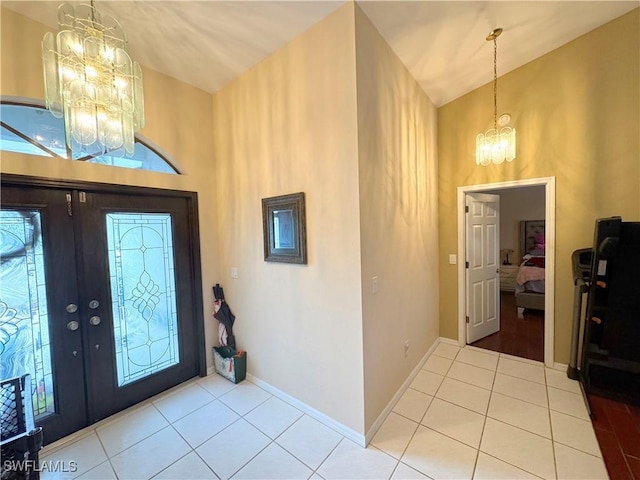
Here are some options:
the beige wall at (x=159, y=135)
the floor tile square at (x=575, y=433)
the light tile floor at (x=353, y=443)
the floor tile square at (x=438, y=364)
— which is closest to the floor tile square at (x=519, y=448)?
the light tile floor at (x=353, y=443)

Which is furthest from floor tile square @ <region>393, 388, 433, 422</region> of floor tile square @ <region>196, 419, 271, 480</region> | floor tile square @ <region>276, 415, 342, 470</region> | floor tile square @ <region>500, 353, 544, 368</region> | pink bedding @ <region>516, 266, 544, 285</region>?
pink bedding @ <region>516, 266, 544, 285</region>

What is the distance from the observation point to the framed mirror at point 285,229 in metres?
2.22

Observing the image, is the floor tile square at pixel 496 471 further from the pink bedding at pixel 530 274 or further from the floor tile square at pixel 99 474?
the pink bedding at pixel 530 274

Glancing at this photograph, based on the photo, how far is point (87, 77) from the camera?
138 cm

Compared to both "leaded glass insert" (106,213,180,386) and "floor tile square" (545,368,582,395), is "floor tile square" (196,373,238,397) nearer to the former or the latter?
"leaded glass insert" (106,213,180,386)

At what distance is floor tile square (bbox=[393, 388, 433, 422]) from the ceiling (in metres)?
3.19

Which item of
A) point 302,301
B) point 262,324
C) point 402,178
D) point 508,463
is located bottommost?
point 508,463

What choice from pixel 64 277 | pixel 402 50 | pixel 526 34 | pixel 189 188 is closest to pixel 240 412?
pixel 64 277

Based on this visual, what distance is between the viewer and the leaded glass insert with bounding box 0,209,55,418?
6.12ft

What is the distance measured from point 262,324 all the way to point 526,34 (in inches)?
146

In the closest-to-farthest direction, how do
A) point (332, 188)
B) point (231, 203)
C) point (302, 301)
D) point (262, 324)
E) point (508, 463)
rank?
point (508, 463)
point (332, 188)
point (302, 301)
point (262, 324)
point (231, 203)

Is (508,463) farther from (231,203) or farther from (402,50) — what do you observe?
(402,50)

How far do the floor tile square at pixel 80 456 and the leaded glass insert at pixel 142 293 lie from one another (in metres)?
0.45

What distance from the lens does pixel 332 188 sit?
6.64 ft
